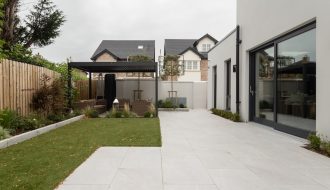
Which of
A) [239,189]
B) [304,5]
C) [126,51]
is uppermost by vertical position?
[126,51]

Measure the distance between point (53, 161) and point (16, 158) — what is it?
715 millimetres

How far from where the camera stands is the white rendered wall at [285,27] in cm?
636

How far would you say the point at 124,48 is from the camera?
42875 millimetres

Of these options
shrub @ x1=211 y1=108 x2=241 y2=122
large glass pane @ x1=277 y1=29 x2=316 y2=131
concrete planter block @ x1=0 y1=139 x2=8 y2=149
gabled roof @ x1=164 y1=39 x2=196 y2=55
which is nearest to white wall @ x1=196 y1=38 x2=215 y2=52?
gabled roof @ x1=164 y1=39 x2=196 y2=55

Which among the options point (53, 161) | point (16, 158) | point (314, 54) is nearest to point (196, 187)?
point (53, 161)

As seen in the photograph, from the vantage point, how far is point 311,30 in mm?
7215

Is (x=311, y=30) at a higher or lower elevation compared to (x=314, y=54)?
higher

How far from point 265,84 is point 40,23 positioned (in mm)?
13593

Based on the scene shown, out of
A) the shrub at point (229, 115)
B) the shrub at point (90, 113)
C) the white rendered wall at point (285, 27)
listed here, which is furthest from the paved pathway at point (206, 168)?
the shrub at point (90, 113)

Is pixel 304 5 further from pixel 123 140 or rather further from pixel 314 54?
pixel 123 140

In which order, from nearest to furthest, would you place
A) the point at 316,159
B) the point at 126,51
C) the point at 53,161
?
the point at 53,161, the point at 316,159, the point at 126,51

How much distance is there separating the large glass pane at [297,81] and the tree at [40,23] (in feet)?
45.0

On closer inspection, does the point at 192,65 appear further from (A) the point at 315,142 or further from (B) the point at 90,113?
(A) the point at 315,142

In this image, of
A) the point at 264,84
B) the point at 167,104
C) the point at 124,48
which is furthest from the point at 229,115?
the point at 124,48
